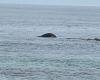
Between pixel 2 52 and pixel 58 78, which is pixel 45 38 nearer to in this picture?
pixel 2 52

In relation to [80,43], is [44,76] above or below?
above

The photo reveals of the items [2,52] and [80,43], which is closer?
[2,52]

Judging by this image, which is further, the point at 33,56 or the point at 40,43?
the point at 40,43

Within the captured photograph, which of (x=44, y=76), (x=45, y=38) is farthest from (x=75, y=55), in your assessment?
(x=45, y=38)

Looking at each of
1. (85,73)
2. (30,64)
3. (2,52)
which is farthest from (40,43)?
(85,73)

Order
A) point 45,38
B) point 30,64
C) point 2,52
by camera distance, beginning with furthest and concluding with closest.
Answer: point 45,38 → point 2,52 → point 30,64

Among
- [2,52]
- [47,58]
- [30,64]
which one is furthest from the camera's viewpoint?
[2,52]

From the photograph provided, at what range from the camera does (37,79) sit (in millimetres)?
49250

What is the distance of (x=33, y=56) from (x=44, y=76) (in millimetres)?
14494

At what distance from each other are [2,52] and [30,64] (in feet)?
37.8

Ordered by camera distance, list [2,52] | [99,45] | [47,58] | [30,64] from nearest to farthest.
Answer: [30,64] → [47,58] → [2,52] → [99,45]

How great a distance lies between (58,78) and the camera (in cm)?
5034

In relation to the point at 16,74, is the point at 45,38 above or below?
below

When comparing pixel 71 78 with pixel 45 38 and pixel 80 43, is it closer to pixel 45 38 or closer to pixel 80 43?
pixel 80 43
